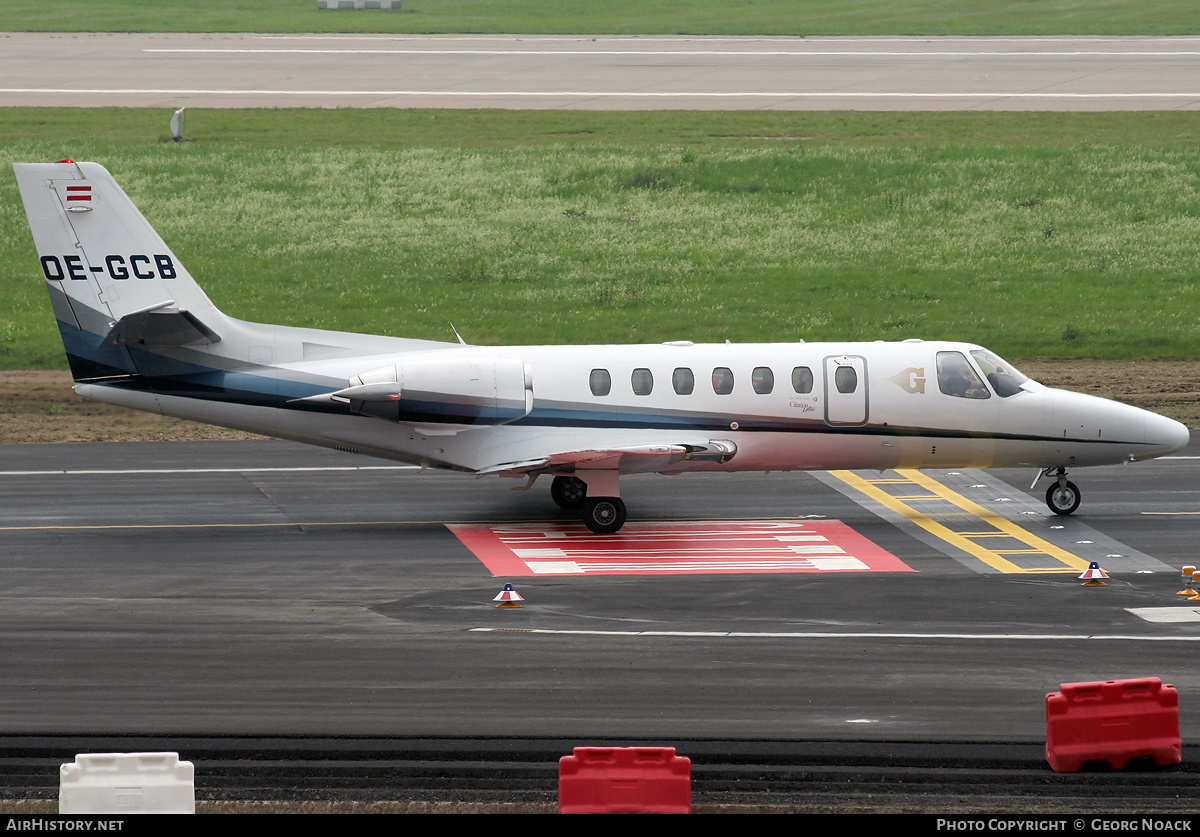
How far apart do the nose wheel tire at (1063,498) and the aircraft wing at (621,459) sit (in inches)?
217

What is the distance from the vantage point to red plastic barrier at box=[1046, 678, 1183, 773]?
13.3 meters

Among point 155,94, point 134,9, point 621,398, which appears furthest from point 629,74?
point 621,398

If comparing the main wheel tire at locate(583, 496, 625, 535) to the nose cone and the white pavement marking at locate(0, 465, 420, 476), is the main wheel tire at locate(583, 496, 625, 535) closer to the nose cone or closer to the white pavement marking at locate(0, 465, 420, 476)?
the white pavement marking at locate(0, 465, 420, 476)

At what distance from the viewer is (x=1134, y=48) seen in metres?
70.8

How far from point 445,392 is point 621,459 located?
3.03m

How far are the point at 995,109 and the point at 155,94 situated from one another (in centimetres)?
3433

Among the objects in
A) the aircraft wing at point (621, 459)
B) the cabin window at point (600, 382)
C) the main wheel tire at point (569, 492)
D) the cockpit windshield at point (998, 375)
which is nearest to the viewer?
the aircraft wing at point (621, 459)

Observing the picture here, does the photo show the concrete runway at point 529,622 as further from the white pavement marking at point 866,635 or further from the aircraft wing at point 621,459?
the aircraft wing at point 621,459

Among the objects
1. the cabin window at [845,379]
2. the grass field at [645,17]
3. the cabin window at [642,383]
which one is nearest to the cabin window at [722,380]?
the cabin window at [642,383]

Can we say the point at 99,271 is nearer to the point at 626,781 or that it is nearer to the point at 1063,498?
the point at 626,781

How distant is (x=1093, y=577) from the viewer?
2012cm

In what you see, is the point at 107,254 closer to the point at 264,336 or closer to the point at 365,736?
the point at 264,336

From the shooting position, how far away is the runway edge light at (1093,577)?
20.1 metres

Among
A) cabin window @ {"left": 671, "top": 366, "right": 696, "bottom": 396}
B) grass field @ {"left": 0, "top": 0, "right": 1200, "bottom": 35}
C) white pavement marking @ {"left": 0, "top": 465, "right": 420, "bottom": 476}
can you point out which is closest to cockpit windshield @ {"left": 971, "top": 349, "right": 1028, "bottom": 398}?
cabin window @ {"left": 671, "top": 366, "right": 696, "bottom": 396}
